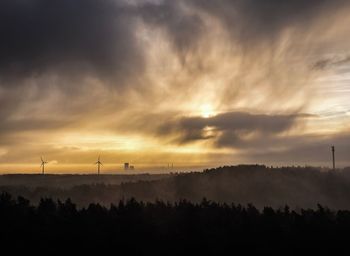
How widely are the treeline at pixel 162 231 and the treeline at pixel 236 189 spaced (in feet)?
226

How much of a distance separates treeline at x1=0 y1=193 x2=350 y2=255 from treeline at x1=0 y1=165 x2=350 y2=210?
6880cm

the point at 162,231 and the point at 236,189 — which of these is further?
the point at 236,189

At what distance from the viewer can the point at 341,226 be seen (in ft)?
225

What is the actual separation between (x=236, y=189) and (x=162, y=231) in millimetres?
106445

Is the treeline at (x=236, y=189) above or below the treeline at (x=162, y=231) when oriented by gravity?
above

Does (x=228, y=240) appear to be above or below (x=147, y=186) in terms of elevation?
below

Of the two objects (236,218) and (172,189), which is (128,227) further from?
(172,189)

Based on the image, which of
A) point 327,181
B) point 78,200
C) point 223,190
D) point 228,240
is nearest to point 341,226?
point 228,240

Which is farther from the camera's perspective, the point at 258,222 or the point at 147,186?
the point at 147,186

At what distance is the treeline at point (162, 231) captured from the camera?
5903 cm

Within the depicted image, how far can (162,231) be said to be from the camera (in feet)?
206

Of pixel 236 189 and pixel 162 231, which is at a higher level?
pixel 236 189

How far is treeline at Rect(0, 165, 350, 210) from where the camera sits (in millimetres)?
143875

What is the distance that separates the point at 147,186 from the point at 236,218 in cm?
8543
